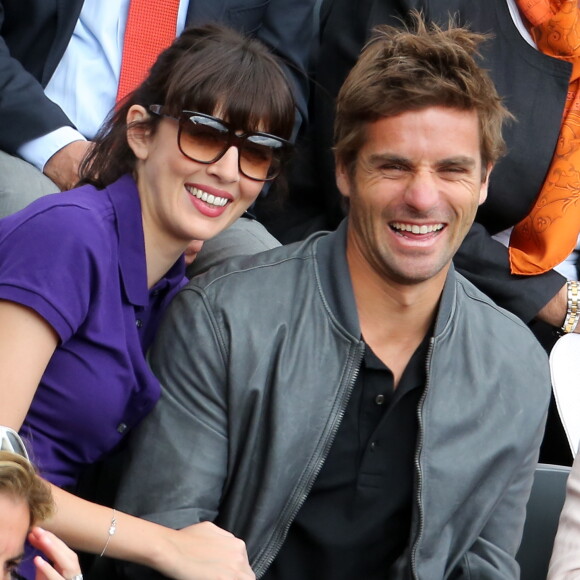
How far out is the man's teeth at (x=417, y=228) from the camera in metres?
2.69

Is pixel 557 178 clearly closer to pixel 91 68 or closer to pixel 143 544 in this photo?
pixel 91 68

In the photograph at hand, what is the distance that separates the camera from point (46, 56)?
3.36 m

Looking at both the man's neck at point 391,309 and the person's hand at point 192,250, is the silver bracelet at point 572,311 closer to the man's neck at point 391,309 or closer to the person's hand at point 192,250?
the man's neck at point 391,309

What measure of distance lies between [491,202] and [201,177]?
1133 mm

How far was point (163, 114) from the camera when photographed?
8.89ft

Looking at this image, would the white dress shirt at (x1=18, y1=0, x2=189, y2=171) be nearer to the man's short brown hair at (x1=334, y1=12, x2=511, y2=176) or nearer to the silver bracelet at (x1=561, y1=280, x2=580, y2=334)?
the man's short brown hair at (x1=334, y1=12, x2=511, y2=176)

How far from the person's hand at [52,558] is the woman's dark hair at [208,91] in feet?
3.24

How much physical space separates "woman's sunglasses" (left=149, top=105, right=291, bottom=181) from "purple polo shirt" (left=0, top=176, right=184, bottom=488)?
17 cm

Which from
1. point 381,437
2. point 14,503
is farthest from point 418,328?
point 14,503

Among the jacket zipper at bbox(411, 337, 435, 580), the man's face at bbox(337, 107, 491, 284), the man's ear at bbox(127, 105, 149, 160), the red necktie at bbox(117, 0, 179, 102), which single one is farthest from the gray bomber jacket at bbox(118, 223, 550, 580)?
the red necktie at bbox(117, 0, 179, 102)

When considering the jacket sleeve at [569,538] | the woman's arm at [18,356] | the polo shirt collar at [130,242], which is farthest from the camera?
the jacket sleeve at [569,538]

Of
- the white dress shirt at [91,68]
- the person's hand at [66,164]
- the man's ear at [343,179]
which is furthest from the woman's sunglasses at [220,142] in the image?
the white dress shirt at [91,68]

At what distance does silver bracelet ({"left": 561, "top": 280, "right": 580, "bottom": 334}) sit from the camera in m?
3.56

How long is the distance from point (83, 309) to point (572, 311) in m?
1.67
